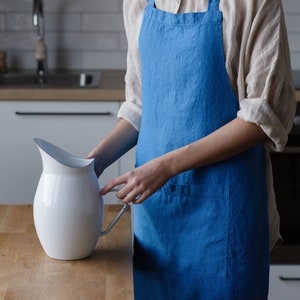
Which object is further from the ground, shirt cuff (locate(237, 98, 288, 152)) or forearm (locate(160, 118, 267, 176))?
shirt cuff (locate(237, 98, 288, 152))

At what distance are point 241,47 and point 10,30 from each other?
222 centimetres

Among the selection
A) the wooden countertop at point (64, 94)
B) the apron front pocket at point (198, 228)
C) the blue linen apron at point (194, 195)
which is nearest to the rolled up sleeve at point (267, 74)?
the blue linen apron at point (194, 195)

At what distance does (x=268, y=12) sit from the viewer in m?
1.60

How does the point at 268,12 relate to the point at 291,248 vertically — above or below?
above

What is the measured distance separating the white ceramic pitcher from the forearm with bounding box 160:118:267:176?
6.9 inches

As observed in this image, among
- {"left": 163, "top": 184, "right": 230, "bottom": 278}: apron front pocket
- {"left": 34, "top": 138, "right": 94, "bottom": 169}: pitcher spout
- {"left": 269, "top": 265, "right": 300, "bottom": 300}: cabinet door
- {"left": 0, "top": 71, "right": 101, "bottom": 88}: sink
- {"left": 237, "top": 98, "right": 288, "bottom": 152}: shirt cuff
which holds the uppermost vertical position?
{"left": 237, "top": 98, "right": 288, "bottom": 152}: shirt cuff

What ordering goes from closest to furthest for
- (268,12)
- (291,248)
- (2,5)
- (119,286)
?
(119,286), (268,12), (291,248), (2,5)

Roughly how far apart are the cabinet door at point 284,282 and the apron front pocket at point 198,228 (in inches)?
57.8

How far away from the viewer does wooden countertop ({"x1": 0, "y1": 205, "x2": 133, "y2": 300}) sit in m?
1.46

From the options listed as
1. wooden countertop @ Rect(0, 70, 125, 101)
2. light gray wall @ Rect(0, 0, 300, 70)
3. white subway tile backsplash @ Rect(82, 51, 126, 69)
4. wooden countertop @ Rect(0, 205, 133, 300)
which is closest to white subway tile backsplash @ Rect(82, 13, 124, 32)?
light gray wall @ Rect(0, 0, 300, 70)

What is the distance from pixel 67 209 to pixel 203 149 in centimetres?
31

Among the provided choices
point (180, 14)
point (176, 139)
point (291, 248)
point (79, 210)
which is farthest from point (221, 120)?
point (291, 248)

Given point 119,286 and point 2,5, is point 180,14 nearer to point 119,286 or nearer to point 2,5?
point 119,286

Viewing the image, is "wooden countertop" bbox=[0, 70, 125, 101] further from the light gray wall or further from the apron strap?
the apron strap
